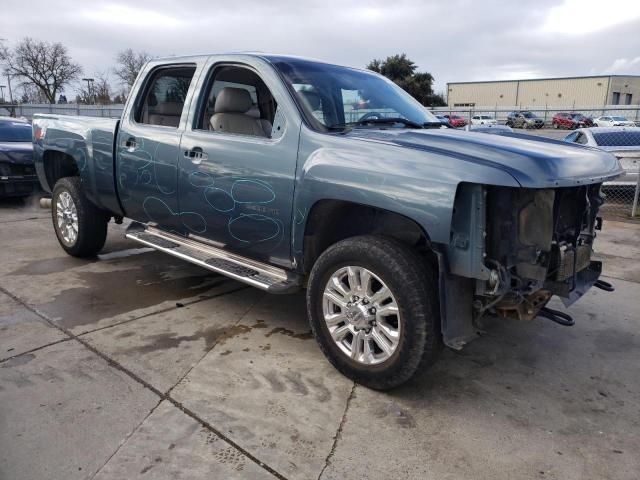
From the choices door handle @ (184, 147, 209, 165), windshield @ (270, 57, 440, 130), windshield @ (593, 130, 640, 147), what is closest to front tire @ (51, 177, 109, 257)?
door handle @ (184, 147, 209, 165)

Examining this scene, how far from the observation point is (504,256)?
280 cm

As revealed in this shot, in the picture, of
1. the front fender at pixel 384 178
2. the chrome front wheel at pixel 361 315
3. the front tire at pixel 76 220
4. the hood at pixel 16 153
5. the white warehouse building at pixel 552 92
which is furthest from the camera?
the white warehouse building at pixel 552 92

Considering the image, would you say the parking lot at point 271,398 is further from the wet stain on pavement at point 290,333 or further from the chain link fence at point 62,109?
the chain link fence at point 62,109

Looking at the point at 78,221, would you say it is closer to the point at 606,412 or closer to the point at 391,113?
the point at 391,113

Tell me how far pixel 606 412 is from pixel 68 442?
9.59 feet

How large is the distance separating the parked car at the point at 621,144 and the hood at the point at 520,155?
6965 mm

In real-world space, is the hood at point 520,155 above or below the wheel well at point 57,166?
above

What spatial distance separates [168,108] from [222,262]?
1.61m

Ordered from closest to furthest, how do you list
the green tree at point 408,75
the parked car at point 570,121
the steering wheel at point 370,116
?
the steering wheel at point 370,116 < the parked car at point 570,121 < the green tree at point 408,75

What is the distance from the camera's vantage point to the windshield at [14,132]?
9.33m

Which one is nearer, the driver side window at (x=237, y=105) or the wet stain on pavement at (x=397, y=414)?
the wet stain on pavement at (x=397, y=414)

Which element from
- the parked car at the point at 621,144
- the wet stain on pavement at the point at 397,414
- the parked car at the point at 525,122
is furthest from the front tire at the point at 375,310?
the parked car at the point at 525,122

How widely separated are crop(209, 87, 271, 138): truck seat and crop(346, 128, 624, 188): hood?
88 cm

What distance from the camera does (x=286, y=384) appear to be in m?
3.15
